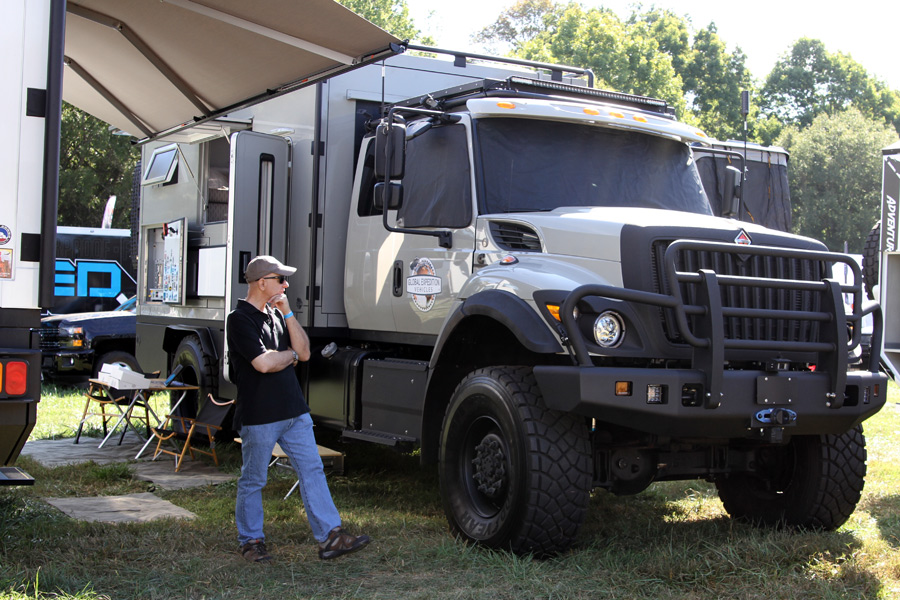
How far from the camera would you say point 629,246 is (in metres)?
5.02

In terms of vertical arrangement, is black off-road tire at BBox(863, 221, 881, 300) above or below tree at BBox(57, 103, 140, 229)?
below

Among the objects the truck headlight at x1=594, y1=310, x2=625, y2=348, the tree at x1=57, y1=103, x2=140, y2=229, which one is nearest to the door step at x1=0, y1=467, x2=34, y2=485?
the truck headlight at x1=594, y1=310, x2=625, y2=348

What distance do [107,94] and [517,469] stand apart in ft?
17.5

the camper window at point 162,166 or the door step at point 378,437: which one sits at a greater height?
the camper window at point 162,166

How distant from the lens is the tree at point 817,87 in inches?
2122

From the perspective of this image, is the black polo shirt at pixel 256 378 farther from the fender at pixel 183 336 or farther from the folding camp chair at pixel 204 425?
the fender at pixel 183 336

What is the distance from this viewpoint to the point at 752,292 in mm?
5098

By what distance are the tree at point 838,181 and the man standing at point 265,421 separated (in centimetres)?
3899

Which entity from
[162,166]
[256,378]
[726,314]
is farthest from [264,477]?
[162,166]

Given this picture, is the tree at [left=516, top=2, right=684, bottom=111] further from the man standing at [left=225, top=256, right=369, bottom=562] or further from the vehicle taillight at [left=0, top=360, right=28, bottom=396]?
the vehicle taillight at [left=0, top=360, right=28, bottom=396]

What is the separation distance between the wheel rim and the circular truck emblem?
112cm

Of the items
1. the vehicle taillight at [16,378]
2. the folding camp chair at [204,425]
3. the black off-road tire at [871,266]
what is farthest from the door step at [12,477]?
the black off-road tire at [871,266]

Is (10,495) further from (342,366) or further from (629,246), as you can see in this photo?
(629,246)

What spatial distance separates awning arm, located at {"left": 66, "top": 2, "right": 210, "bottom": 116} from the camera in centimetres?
663
